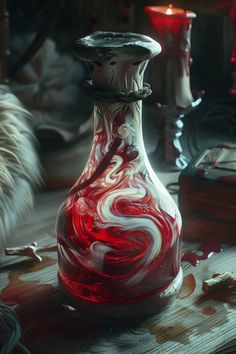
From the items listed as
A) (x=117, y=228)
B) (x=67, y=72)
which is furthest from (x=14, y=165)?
(x=67, y=72)

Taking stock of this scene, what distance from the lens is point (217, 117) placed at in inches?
43.9

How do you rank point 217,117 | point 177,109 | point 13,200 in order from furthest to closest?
point 217,117, point 177,109, point 13,200

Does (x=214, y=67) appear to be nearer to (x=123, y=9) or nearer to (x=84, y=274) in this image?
(x=123, y=9)

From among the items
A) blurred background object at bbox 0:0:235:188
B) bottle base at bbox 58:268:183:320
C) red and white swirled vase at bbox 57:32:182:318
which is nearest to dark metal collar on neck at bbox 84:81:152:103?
red and white swirled vase at bbox 57:32:182:318

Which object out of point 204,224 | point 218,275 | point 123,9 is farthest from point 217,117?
point 218,275

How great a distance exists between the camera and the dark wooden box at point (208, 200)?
766 millimetres

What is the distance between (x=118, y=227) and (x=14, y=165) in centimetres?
21

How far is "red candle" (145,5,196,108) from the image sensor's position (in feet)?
2.96

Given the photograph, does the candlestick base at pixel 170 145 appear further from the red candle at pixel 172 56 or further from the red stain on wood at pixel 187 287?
the red stain on wood at pixel 187 287

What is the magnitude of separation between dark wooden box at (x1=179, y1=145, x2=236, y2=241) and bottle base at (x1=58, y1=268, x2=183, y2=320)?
164mm

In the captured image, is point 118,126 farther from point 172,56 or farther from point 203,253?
point 172,56

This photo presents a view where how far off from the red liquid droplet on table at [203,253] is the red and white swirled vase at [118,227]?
102 mm

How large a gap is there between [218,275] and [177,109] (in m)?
0.35

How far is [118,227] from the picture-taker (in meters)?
0.60
